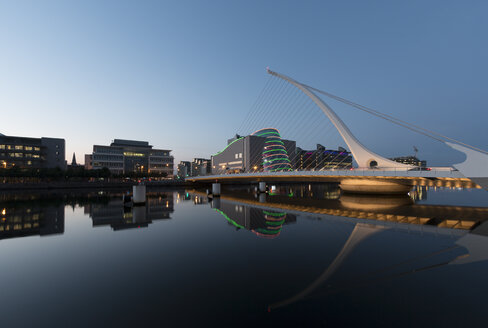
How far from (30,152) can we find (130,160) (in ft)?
110

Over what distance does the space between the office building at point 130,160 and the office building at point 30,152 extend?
1363 centimetres

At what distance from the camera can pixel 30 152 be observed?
81.8 m

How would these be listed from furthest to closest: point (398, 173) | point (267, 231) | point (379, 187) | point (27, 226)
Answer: point (379, 187) < point (398, 173) < point (27, 226) < point (267, 231)

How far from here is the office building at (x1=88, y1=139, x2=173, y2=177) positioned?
9179cm

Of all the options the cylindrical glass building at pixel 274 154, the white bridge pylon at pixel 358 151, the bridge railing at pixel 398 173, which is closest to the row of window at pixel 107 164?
the cylindrical glass building at pixel 274 154

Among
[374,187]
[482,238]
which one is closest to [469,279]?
[482,238]

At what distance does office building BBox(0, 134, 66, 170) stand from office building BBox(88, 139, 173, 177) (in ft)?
44.7

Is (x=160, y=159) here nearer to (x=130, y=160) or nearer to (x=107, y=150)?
(x=130, y=160)

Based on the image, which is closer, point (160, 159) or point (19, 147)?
point (19, 147)

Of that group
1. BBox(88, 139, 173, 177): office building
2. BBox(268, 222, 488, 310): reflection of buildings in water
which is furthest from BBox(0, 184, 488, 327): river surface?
BBox(88, 139, 173, 177): office building

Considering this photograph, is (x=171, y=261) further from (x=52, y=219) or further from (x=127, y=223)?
(x=52, y=219)

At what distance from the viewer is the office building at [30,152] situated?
77625 millimetres

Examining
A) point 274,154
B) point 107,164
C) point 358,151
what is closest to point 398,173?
point 358,151

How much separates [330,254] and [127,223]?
13.7 meters
